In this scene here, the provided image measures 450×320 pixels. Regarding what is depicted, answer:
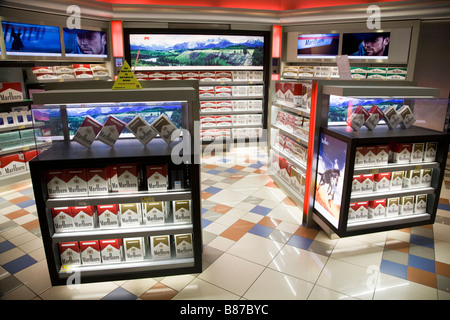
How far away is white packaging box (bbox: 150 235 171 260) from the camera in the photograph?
288cm

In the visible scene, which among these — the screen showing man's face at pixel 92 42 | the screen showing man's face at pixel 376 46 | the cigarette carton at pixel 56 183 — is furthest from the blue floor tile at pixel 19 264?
the screen showing man's face at pixel 376 46

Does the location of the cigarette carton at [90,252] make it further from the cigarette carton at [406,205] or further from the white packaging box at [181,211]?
the cigarette carton at [406,205]

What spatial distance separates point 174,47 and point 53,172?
4997 millimetres

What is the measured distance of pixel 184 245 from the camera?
2949 mm

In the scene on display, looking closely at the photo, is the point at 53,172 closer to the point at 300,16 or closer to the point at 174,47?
the point at 174,47

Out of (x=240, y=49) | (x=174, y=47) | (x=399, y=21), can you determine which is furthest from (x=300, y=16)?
(x=174, y=47)

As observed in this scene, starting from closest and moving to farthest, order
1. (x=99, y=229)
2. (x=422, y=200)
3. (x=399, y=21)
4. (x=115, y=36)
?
(x=99, y=229) → (x=422, y=200) → (x=399, y=21) → (x=115, y=36)

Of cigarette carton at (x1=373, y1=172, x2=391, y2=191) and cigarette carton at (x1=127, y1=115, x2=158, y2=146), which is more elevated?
cigarette carton at (x1=127, y1=115, x2=158, y2=146)

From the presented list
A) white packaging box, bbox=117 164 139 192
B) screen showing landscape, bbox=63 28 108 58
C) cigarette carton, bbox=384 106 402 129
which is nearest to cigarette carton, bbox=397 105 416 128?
cigarette carton, bbox=384 106 402 129

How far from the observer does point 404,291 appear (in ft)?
9.28

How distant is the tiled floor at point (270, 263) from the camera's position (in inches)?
111

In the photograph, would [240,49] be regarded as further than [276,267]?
Yes

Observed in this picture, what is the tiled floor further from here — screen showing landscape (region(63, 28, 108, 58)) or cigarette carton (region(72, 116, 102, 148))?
screen showing landscape (region(63, 28, 108, 58))

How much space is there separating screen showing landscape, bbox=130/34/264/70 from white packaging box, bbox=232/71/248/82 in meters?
0.16
